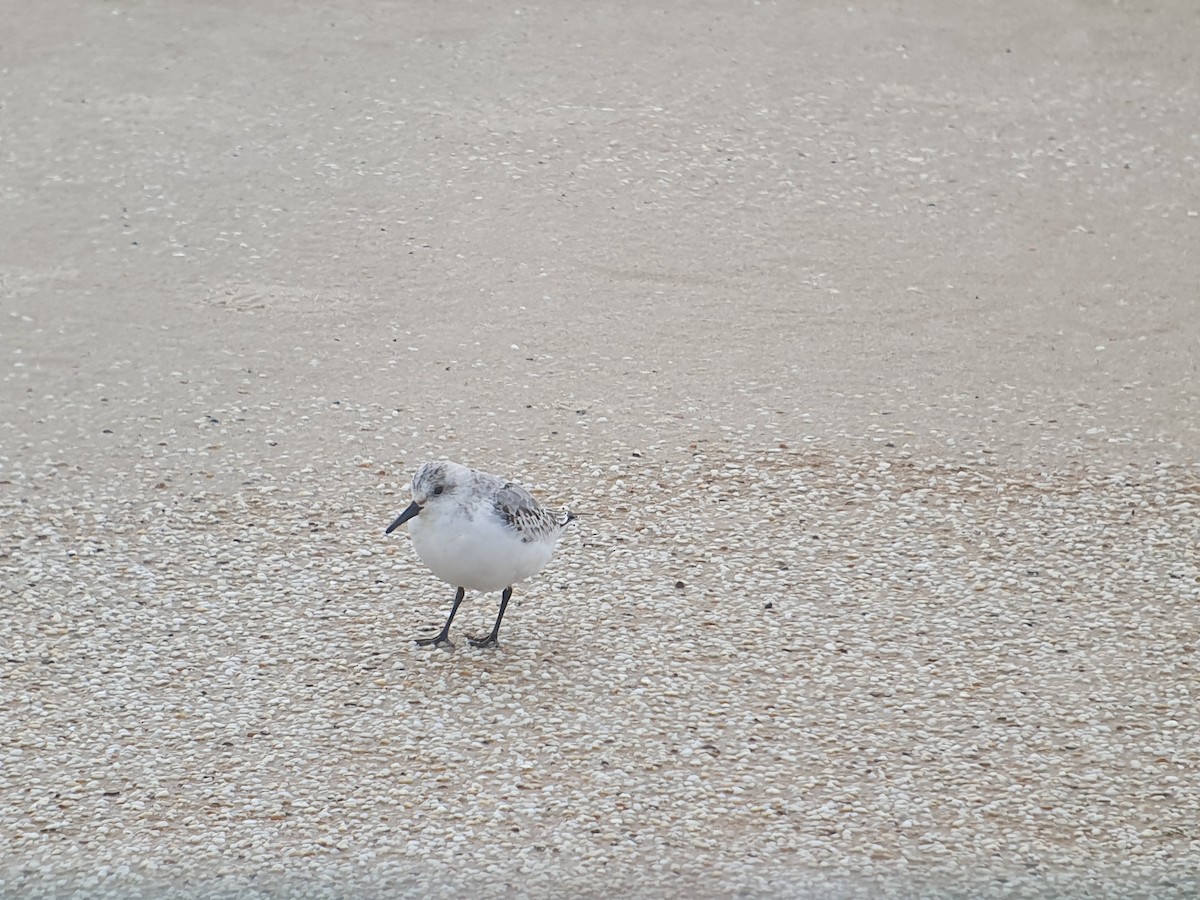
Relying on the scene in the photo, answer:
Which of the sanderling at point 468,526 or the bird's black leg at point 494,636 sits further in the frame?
the bird's black leg at point 494,636

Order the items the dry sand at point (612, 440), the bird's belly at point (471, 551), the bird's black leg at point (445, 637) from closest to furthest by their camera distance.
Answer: the dry sand at point (612, 440) < the bird's belly at point (471, 551) < the bird's black leg at point (445, 637)

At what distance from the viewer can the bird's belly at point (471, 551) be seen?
4277mm

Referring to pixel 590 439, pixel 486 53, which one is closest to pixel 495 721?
pixel 590 439

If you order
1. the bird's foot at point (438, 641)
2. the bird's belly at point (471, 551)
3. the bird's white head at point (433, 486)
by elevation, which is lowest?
the bird's foot at point (438, 641)

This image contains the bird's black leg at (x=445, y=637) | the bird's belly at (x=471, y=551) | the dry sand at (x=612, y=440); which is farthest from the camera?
the bird's black leg at (x=445, y=637)

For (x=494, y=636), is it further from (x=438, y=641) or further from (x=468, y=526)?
(x=468, y=526)

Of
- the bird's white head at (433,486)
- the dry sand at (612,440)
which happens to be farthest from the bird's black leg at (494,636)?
the bird's white head at (433,486)

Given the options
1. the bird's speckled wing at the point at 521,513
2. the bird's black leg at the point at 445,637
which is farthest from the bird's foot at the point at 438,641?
the bird's speckled wing at the point at 521,513

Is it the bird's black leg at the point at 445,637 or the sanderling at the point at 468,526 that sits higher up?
the sanderling at the point at 468,526

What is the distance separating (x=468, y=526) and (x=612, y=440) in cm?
182

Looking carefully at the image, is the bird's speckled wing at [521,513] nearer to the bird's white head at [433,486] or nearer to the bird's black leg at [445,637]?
the bird's white head at [433,486]

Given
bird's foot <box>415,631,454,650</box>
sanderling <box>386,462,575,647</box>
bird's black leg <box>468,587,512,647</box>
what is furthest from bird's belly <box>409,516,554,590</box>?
bird's foot <box>415,631,454,650</box>

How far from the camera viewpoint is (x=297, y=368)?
21.3 ft

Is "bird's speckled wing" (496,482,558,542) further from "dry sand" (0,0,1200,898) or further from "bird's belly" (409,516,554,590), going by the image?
"dry sand" (0,0,1200,898)
